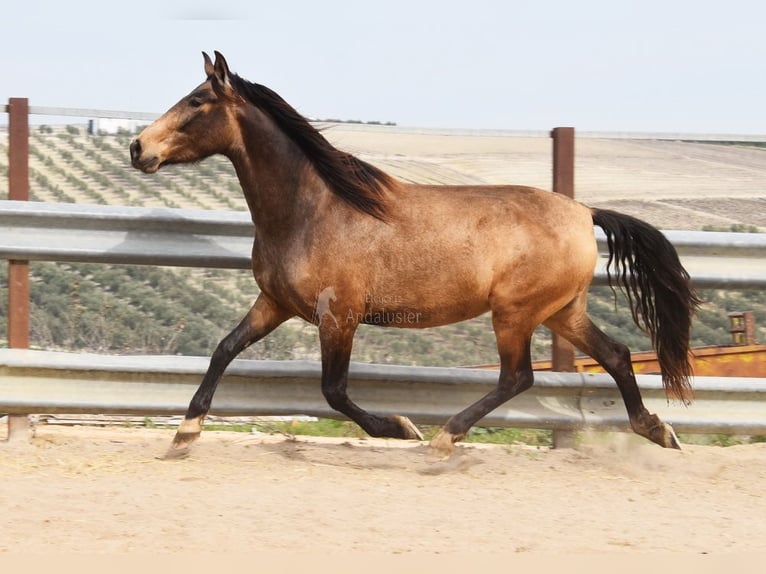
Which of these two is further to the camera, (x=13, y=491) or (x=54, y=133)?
(x=54, y=133)

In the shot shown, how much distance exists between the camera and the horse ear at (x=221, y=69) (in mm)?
5410

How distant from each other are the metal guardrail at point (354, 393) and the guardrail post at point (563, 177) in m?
0.22

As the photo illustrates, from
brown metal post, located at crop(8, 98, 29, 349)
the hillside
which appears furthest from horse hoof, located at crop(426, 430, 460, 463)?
brown metal post, located at crop(8, 98, 29, 349)

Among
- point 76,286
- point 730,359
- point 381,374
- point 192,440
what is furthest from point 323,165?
point 730,359

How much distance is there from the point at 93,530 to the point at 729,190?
6.57 m

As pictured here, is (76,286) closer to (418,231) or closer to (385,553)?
(418,231)

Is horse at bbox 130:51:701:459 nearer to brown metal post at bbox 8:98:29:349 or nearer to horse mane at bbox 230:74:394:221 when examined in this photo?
horse mane at bbox 230:74:394:221

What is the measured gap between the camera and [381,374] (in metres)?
5.86

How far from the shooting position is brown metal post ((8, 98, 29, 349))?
228 inches

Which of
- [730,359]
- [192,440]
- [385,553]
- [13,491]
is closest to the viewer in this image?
[385,553]

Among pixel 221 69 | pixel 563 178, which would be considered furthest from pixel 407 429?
pixel 221 69

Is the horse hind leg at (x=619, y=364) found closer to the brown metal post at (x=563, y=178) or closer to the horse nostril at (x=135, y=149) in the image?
the brown metal post at (x=563, y=178)

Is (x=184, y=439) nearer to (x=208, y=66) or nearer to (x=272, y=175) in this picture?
(x=272, y=175)

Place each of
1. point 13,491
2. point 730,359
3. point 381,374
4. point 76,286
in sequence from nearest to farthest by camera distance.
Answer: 1. point 13,491
2. point 381,374
3. point 76,286
4. point 730,359
